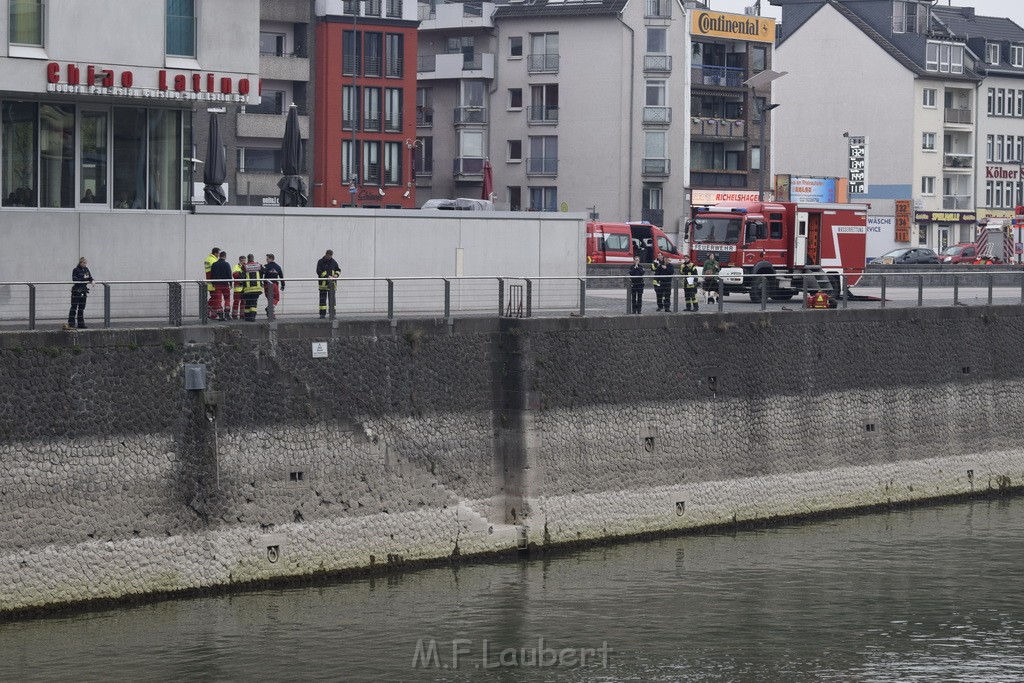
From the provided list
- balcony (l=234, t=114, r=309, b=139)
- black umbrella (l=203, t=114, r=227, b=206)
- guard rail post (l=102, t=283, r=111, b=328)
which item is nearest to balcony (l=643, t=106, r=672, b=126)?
balcony (l=234, t=114, r=309, b=139)

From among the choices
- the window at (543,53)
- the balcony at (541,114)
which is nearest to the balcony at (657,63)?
the window at (543,53)

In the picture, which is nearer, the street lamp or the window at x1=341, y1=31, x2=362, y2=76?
the street lamp

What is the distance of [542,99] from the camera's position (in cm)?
8412

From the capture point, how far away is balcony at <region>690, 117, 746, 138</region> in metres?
86.5

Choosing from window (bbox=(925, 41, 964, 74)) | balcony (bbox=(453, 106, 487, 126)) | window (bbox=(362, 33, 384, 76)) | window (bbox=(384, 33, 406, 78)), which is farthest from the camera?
window (bbox=(925, 41, 964, 74))

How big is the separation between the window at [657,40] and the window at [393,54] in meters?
13.0

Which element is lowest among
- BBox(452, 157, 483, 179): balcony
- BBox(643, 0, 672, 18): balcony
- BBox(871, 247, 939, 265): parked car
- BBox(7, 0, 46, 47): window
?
BBox(871, 247, 939, 265): parked car

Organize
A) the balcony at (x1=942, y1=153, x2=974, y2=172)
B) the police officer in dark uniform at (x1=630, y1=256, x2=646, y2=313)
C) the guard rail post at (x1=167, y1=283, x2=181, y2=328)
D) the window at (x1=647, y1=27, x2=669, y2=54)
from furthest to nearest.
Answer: the balcony at (x1=942, y1=153, x2=974, y2=172) < the window at (x1=647, y1=27, x2=669, y2=54) < the police officer in dark uniform at (x1=630, y1=256, x2=646, y2=313) < the guard rail post at (x1=167, y1=283, x2=181, y2=328)

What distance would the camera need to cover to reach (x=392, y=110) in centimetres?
7825

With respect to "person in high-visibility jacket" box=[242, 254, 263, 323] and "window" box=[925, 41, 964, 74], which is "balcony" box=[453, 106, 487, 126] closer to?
"window" box=[925, 41, 964, 74]

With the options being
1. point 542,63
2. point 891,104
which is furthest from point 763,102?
point 891,104

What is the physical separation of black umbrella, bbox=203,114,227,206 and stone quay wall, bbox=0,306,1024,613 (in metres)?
10.3

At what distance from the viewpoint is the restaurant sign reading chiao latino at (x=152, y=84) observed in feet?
88.0

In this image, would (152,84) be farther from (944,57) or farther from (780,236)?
(944,57)
